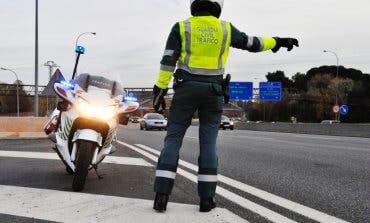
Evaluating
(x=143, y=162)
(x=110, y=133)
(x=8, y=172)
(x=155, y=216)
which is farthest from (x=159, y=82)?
(x=143, y=162)

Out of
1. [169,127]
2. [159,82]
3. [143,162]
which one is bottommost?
[143,162]

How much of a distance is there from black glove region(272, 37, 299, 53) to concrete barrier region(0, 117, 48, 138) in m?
15.8

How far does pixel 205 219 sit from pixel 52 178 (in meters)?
3.08

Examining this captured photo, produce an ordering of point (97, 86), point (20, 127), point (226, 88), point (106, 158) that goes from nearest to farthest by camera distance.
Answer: point (226, 88)
point (97, 86)
point (106, 158)
point (20, 127)

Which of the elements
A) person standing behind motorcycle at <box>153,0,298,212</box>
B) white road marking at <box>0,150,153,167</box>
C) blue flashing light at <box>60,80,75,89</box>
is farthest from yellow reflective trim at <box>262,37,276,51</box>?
white road marking at <box>0,150,153,167</box>

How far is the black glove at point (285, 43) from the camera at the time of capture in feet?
19.9

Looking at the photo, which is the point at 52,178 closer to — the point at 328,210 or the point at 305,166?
the point at 328,210

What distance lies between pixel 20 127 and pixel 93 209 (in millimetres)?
16601

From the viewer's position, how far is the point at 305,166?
955 cm

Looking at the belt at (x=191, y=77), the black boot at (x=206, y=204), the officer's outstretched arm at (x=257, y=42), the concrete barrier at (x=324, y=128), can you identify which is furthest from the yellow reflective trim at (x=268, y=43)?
the concrete barrier at (x=324, y=128)

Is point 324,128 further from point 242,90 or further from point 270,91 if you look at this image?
point 270,91

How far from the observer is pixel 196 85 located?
5.39 meters

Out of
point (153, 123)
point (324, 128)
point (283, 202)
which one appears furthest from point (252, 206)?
point (153, 123)

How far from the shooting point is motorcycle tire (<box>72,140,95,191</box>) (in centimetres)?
610
